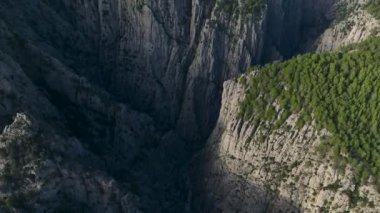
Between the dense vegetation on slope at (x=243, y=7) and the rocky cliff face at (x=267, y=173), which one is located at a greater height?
the dense vegetation on slope at (x=243, y=7)

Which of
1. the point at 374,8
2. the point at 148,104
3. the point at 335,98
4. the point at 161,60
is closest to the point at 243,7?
the point at 161,60

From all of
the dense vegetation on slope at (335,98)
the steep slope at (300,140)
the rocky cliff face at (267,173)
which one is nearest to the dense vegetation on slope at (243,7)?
the dense vegetation on slope at (335,98)

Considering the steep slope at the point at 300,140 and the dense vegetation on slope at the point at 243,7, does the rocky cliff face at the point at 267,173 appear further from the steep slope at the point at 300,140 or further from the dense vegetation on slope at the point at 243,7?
the dense vegetation on slope at the point at 243,7

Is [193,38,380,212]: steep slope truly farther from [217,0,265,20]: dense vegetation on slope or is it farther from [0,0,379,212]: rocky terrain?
[217,0,265,20]: dense vegetation on slope

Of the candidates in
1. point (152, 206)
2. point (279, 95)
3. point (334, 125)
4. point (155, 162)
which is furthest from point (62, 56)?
point (334, 125)

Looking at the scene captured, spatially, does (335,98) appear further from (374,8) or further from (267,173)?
(374,8)

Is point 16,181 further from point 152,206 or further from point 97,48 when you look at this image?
point 97,48
